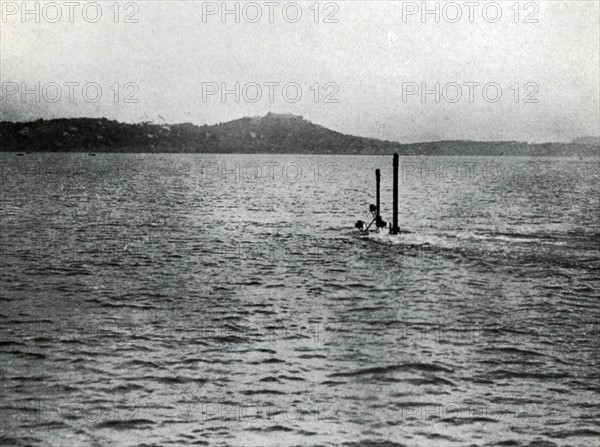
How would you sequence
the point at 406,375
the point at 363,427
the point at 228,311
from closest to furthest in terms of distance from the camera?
the point at 363,427 → the point at 406,375 → the point at 228,311

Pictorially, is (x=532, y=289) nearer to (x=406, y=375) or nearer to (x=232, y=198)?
(x=406, y=375)

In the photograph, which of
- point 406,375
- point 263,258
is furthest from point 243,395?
point 263,258

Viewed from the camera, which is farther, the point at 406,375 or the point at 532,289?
Answer: the point at 532,289

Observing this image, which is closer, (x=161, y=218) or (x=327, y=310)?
(x=327, y=310)

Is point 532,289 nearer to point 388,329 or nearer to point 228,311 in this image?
point 388,329

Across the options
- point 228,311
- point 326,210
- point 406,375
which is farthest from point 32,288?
point 326,210

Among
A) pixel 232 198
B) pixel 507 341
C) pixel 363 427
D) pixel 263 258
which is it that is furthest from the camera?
pixel 232 198
